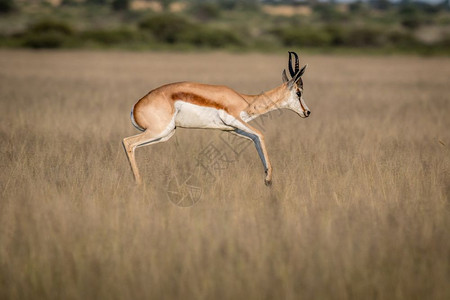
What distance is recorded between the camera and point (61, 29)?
5362cm

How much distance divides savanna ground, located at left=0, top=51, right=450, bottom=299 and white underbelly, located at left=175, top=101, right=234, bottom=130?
2.13 ft

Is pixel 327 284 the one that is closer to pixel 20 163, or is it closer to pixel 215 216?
pixel 215 216

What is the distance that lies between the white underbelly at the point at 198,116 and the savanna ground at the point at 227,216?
25.5 inches

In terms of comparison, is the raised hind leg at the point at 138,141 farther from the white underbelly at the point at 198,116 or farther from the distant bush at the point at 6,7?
the distant bush at the point at 6,7

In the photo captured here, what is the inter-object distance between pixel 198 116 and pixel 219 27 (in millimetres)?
55041

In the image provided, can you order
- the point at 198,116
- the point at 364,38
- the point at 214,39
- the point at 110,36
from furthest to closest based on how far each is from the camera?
1. the point at 364,38
2. the point at 214,39
3. the point at 110,36
4. the point at 198,116

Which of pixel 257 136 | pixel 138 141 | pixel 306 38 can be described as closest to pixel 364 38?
pixel 306 38

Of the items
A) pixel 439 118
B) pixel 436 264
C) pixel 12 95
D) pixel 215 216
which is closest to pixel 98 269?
pixel 215 216

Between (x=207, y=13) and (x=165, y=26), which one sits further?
(x=207, y=13)

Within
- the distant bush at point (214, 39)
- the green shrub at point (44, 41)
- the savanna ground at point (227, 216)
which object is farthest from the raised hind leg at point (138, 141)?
the distant bush at point (214, 39)

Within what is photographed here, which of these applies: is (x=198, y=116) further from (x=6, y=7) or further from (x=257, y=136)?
(x=6, y=7)

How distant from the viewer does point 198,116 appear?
6473 millimetres

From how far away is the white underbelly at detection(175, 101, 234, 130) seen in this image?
639cm

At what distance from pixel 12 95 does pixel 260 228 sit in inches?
480
